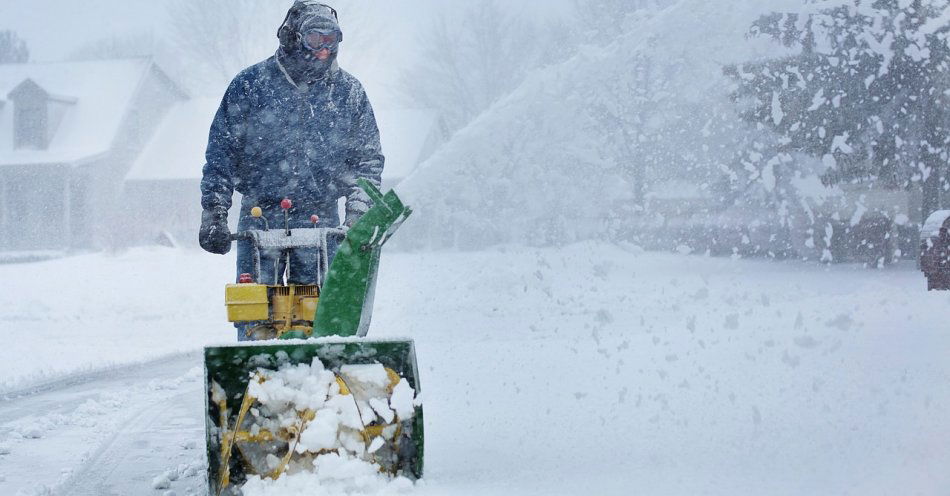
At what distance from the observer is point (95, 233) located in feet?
111

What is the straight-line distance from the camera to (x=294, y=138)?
177 inches

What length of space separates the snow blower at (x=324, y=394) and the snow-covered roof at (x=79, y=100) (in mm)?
32247

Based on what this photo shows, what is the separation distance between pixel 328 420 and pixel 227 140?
5.33 ft

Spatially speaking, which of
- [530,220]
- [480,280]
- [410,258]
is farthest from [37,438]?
[410,258]

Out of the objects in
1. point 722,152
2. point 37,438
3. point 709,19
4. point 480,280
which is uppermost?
point 709,19

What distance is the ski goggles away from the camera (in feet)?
13.8

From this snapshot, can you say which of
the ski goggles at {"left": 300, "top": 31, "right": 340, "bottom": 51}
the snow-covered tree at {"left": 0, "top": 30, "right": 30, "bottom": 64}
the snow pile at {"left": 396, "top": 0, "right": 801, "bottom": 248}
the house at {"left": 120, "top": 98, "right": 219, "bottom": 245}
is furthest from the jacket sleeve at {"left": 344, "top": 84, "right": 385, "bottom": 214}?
the snow-covered tree at {"left": 0, "top": 30, "right": 30, "bottom": 64}

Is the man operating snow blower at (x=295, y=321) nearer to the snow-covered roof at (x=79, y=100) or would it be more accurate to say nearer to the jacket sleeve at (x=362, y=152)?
the jacket sleeve at (x=362, y=152)

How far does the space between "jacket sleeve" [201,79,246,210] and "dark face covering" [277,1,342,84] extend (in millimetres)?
261

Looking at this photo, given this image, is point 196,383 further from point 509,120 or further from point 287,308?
point 509,120

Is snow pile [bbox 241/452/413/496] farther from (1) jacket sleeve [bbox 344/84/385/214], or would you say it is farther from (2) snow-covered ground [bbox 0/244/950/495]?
(1) jacket sleeve [bbox 344/84/385/214]

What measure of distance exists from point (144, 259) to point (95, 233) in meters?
12.5

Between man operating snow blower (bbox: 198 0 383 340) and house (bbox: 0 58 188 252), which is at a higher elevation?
house (bbox: 0 58 188 252)

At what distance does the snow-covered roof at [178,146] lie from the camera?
34969 mm
